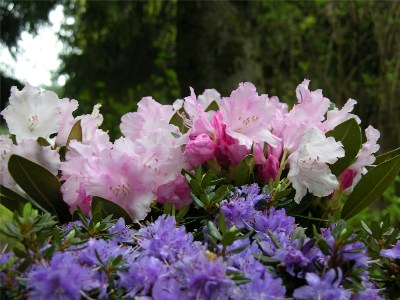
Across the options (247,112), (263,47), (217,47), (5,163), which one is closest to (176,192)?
(247,112)

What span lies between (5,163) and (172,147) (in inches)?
10.7

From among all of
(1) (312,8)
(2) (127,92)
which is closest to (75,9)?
(2) (127,92)

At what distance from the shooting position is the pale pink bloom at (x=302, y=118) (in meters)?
0.91

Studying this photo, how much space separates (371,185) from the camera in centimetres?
99

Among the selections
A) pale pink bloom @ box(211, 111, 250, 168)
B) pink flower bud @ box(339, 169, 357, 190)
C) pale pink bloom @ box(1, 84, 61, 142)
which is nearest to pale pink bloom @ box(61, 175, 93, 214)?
pale pink bloom @ box(1, 84, 61, 142)

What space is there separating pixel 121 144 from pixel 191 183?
131mm

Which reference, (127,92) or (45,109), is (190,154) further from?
(127,92)

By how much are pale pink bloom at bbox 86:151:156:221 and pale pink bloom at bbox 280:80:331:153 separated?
0.24m

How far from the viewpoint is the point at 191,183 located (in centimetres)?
81

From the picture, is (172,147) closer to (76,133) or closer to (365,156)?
(76,133)

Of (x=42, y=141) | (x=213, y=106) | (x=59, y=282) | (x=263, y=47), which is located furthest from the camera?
(x=263, y=47)

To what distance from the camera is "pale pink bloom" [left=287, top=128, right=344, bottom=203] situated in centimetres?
87

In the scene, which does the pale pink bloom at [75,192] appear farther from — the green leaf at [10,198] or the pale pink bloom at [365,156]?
the pale pink bloom at [365,156]

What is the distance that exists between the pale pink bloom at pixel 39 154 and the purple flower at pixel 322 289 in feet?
1.54
